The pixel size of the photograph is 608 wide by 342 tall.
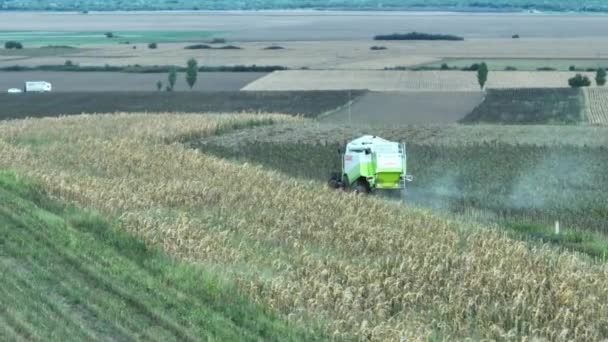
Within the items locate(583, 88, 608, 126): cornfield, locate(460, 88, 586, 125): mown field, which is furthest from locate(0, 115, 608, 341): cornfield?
locate(583, 88, 608, 126): cornfield

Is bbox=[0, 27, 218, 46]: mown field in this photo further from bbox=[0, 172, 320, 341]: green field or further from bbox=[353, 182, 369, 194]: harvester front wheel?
bbox=[0, 172, 320, 341]: green field

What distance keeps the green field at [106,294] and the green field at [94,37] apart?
8827 cm

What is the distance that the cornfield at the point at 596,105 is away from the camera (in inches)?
1794

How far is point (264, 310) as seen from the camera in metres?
13.3

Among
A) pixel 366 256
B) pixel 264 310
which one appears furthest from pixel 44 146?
pixel 264 310

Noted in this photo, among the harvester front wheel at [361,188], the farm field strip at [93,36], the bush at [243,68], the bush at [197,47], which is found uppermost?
the harvester front wheel at [361,188]

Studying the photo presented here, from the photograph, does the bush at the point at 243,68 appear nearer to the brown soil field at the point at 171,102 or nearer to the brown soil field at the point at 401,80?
the brown soil field at the point at 401,80

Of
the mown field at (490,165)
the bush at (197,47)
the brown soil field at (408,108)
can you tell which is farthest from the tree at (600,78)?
the bush at (197,47)

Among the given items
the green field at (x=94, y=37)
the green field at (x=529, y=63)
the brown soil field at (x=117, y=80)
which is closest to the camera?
the brown soil field at (x=117, y=80)

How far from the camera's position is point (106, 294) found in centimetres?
1325

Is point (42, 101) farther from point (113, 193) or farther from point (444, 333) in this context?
point (444, 333)

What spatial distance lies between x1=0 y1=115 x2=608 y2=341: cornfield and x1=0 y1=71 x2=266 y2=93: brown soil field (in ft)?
113

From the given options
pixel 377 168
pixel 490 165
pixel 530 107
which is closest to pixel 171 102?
pixel 530 107

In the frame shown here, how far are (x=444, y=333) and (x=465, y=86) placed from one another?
49.2 metres
